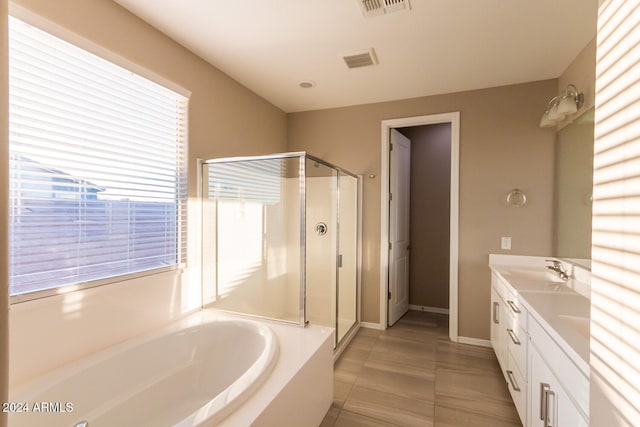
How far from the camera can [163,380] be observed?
1.77 m

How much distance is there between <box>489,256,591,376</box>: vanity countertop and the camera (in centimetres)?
109

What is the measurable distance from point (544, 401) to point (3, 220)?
196 centimetres

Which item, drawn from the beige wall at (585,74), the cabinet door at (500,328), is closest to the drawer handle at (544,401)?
the cabinet door at (500,328)

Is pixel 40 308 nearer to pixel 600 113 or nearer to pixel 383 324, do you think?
pixel 600 113

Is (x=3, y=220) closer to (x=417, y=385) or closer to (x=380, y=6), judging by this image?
(x=380, y=6)

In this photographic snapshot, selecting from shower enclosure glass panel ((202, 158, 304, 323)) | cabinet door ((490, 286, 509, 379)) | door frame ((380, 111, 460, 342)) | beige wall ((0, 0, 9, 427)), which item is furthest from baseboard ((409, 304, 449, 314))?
beige wall ((0, 0, 9, 427))

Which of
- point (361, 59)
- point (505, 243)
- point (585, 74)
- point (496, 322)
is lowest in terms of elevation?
point (496, 322)

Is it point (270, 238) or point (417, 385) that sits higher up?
point (270, 238)

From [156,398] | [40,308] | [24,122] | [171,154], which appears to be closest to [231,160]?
[171,154]

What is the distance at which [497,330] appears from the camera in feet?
7.88

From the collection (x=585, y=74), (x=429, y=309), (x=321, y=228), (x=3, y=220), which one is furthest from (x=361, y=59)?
(x=429, y=309)

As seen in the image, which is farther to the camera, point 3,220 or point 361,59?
point 361,59

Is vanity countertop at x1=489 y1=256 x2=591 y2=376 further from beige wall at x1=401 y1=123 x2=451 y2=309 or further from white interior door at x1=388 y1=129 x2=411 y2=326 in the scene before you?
beige wall at x1=401 y1=123 x2=451 y2=309

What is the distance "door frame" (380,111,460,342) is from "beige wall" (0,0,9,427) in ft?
9.92
